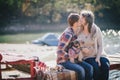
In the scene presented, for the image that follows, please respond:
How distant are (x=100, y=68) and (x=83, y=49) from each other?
53 cm

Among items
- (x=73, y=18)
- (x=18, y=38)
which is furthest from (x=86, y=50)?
(x=18, y=38)

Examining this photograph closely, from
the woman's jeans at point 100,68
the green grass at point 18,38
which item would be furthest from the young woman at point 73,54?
the green grass at point 18,38

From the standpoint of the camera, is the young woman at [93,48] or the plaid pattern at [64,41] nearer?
the plaid pattern at [64,41]

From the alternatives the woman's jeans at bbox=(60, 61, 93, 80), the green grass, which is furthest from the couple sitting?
the green grass

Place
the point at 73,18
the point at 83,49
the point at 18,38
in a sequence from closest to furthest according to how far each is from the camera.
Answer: the point at 73,18 < the point at 83,49 < the point at 18,38

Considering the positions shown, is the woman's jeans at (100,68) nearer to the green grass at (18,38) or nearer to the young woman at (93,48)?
the young woman at (93,48)

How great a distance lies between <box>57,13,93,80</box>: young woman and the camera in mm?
7129

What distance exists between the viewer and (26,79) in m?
7.92

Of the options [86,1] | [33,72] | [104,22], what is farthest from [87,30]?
[86,1]

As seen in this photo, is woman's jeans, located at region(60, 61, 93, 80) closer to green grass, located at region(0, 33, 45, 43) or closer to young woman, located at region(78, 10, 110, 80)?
young woman, located at region(78, 10, 110, 80)

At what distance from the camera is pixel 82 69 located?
23.6 feet

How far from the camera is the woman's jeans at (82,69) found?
7.19 meters

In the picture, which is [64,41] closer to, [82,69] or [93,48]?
[82,69]

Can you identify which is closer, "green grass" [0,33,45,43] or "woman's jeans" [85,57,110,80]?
"woman's jeans" [85,57,110,80]
